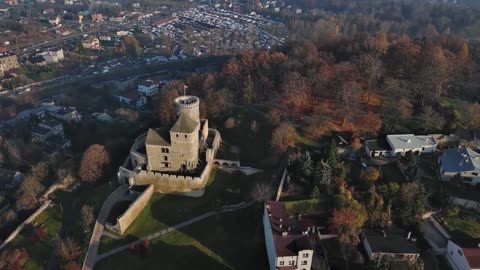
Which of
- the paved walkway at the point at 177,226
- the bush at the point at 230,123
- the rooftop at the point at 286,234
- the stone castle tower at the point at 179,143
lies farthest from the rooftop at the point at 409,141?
the stone castle tower at the point at 179,143

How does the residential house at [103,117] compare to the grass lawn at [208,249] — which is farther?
the residential house at [103,117]

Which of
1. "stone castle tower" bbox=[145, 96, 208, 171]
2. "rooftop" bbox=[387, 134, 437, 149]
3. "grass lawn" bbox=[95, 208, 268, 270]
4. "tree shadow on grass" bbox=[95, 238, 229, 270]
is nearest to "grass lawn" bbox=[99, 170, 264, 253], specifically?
"grass lawn" bbox=[95, 208, 268, 270]

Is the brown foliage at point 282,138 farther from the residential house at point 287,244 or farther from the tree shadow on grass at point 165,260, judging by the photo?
the tree shadow on grass at point 165,260

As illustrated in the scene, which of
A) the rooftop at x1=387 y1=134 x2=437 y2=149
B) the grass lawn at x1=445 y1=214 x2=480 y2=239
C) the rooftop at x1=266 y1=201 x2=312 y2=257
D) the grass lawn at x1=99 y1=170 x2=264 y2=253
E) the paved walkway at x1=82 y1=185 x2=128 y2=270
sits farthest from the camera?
the rooftop at x1=387 y1=134 x2=437 y2=149

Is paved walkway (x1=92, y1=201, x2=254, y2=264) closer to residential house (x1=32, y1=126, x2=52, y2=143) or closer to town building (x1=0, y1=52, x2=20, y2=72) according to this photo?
residential house (x1=32, y1=126, x2=52, y2=143)

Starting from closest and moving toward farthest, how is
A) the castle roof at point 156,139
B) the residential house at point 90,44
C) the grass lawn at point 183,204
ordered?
the grass lawn at point 183,204, the castle roof at point 156,139, the residential house at point 90,44

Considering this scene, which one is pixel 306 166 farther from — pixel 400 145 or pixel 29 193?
pixel 29 193
